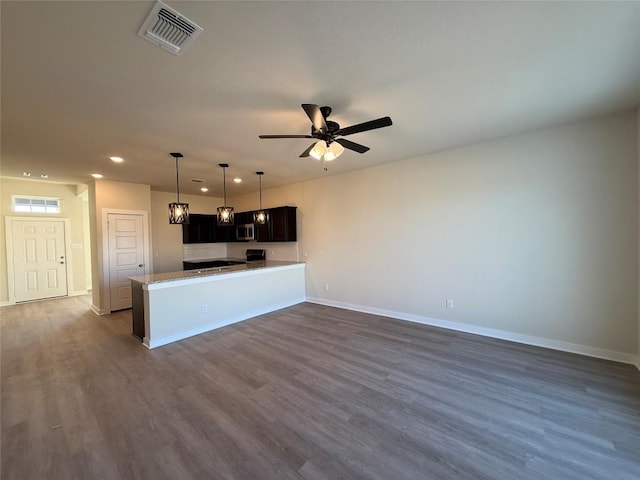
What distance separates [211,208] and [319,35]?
22.9ft

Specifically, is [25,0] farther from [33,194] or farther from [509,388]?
[33,194]

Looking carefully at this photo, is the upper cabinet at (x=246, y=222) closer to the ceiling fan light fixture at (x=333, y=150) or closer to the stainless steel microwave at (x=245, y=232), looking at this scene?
the stainless steel microwave at (x=245, y=232)

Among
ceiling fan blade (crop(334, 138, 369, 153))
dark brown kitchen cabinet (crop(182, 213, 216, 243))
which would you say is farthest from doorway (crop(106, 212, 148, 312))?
ceiling fan blade (crop(334, 138, 369, 153))

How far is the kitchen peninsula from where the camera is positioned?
3.63 meters

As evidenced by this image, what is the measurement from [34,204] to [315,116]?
7.88 metres

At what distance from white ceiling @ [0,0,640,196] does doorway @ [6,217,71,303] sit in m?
3.88

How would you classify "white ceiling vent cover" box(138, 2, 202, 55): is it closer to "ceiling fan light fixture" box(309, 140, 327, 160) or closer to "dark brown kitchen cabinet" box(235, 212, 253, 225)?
"ceiling fan light fixture" box(309, 140, 327, 160)

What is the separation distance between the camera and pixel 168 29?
61.4 inches

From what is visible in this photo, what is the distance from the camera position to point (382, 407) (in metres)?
2.25

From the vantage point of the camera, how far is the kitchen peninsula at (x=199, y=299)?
3.63m

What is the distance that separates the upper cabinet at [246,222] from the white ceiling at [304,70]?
105 inches

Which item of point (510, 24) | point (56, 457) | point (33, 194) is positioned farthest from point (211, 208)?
point (510, 24)

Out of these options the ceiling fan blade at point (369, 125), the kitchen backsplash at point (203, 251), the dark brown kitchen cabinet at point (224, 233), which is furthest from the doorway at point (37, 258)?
the ceiling fan blade at point (369, 125)

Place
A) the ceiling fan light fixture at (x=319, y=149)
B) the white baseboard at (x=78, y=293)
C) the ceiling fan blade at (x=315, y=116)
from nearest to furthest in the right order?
the ceiling fan blade at (x=315, y=116) < the ceiling fan light fixture at (x=319, y=149) < the white baseboard at (x=78, y=293)
